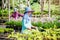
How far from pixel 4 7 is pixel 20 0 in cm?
97

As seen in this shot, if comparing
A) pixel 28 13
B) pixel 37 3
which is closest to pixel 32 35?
pixel 28 13

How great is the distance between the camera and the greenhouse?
3829 millimetres

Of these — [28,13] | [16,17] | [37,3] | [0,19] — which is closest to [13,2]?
[37,3]

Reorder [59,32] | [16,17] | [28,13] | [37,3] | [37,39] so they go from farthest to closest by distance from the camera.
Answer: [37,3], [16,17], [28,13], [59,32], [37,39]

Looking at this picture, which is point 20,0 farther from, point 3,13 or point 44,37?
point 44,37

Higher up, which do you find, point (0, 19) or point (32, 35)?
point (32, 35)

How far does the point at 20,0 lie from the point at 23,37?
1109cm

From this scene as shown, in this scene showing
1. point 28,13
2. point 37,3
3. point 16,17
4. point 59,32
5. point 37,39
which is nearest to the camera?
point 37,39

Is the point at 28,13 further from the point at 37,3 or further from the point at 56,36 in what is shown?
the point at 37,3

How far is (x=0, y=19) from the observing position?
11.8m

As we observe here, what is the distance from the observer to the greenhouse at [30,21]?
3.83 m

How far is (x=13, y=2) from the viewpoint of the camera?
1455cm

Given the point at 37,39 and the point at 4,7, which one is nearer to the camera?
the point at 37,39

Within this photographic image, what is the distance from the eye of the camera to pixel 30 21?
5.29 metres
